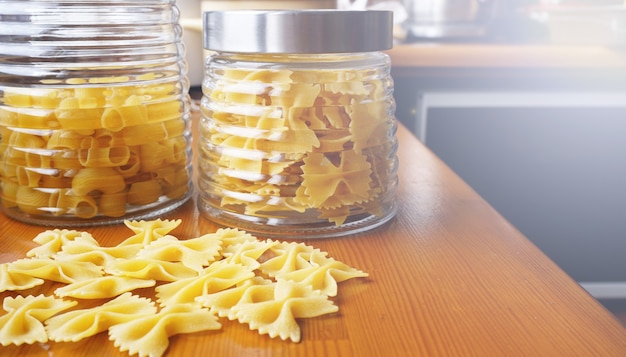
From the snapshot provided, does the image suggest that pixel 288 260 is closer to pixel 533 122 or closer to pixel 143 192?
pixel 143 192

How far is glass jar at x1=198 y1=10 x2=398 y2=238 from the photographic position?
57 centimetres

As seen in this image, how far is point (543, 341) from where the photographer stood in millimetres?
431

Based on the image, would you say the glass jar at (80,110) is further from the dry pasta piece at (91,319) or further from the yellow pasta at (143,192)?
the dry pasta piece at (91,319)

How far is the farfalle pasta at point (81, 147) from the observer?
619 mm

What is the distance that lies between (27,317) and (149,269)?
0.34 ft

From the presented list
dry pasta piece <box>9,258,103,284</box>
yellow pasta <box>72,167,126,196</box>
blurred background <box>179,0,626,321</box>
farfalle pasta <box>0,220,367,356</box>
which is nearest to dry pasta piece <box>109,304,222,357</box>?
farfalle pasta <box>0,220,367,356</box>

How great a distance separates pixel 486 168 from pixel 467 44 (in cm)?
38

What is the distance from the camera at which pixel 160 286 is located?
0.51 meters

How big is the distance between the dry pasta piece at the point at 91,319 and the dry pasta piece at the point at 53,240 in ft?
0.41

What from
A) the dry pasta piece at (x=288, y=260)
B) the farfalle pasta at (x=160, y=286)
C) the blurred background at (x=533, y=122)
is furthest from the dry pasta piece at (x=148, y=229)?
the blurred background at (x=533, y=122)

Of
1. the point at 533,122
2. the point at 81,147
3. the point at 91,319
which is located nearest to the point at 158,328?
the point at 91,319

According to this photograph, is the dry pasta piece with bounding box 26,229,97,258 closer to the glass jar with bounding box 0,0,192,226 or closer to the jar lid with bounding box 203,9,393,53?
the glass jar with bounding box 0,0,192,226

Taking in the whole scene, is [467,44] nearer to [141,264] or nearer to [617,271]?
[617,271]

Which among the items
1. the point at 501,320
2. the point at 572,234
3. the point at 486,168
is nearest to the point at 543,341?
the point at 501,320
